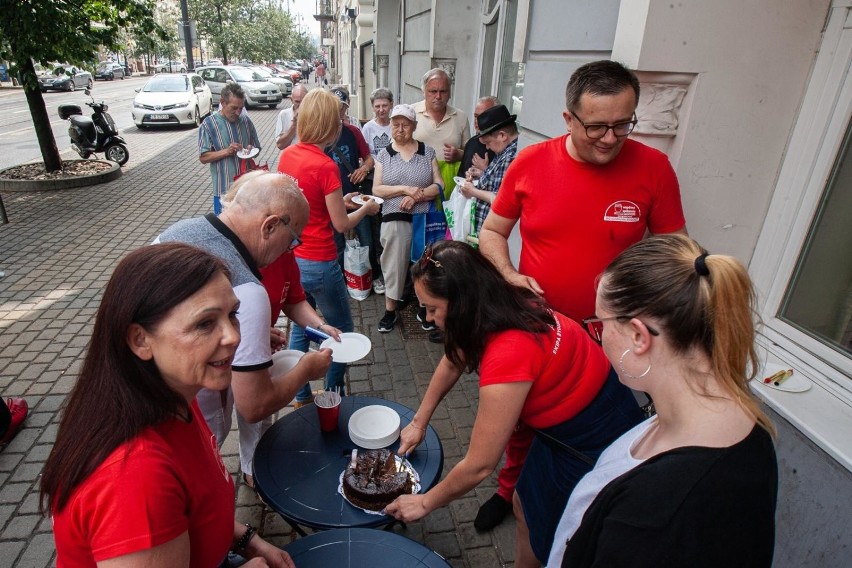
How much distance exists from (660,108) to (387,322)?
312 centimetres

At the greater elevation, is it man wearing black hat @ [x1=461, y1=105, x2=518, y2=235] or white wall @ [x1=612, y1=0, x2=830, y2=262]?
white wall @ [x1=612, y1=0, x2=830, y2=262]

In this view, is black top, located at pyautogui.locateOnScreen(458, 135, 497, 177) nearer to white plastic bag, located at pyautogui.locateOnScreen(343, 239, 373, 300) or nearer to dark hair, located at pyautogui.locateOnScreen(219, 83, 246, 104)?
white plastic bag, located at pyautogui.locateOnScreen(343, 239, 373, 300)

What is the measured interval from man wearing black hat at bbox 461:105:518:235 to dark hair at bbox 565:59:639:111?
1.71 m

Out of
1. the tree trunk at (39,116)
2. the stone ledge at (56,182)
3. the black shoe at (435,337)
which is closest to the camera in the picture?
the black shoe at (435,337)

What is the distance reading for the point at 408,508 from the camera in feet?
6.15

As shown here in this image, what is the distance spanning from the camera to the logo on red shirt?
7.73ft

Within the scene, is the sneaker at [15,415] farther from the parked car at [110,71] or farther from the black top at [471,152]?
the parked car at [110,71]

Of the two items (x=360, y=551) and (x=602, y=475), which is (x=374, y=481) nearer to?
(x=360, y=551)

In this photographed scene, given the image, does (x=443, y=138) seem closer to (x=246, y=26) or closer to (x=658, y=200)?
(x=658, y=200)

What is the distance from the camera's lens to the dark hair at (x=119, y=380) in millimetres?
1137

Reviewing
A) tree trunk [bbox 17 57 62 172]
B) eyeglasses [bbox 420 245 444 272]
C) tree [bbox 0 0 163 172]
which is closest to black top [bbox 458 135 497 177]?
eyeglasses [bbox 420 245 444 272]

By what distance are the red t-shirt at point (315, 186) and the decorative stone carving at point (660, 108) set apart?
6.10 feet

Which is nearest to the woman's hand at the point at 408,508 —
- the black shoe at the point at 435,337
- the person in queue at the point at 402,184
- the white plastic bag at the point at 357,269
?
the black shoe at the point at 435,337

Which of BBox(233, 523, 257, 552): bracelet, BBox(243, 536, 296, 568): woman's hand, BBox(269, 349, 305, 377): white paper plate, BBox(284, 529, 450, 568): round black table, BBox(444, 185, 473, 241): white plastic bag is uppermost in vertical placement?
BBox(444, 185, 473, 241): white plastic bag
